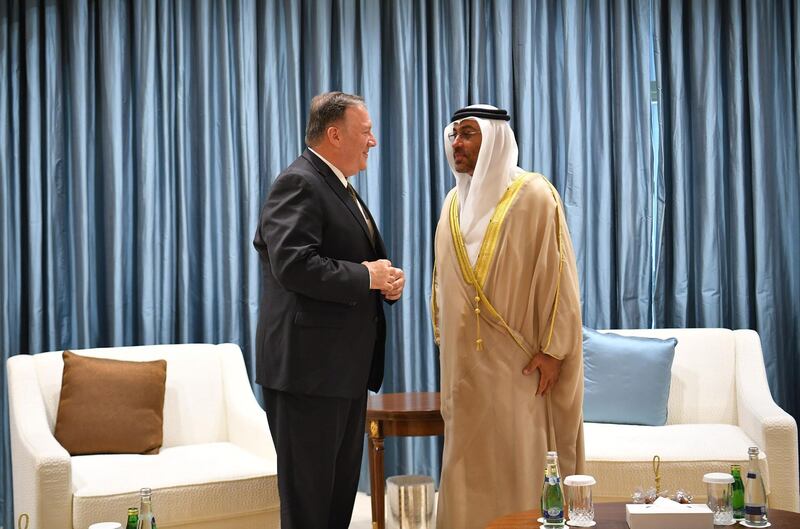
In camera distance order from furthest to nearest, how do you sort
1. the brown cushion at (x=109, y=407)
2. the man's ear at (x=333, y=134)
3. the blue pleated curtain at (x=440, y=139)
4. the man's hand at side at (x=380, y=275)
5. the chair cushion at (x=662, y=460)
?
the blue pleated curtain at (x=440, y=139) → the brown cushion at (x=109, y=407) → the chair cushion at (x=662, y=460) → the man's ear at (x=333, y=134) → the man's hand at side at (x=380, y=275)

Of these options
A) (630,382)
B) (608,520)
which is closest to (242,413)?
(630,382)

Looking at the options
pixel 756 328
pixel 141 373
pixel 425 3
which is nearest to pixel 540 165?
pixel 425 3

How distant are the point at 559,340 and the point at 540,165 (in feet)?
5.53

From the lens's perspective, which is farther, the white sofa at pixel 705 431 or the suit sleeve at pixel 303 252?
the white sofa at pixel 705 431

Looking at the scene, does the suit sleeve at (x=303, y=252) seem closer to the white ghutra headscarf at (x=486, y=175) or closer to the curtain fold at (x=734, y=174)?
the white ghutra headscarf at (x=486, y=175)

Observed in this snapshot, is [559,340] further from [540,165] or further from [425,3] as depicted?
[425,3]

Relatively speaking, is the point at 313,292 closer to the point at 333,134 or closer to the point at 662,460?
the point at 333,134

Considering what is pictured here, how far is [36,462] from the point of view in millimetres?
3100

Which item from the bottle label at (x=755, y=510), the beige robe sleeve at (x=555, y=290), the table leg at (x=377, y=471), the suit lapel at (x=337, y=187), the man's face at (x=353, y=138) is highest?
the man's face at (x=353, y=138)

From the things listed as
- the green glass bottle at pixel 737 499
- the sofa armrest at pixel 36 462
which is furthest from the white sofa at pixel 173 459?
the green glass bottle at pixel 737 499

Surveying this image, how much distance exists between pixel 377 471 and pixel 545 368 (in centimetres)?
84

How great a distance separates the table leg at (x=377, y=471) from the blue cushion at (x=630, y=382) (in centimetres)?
100

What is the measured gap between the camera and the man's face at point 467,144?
3301 mm

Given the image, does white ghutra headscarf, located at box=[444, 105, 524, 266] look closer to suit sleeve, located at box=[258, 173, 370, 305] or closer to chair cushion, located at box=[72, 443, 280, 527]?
suit sleeve, located at box=[258, 173, 370, 305]
